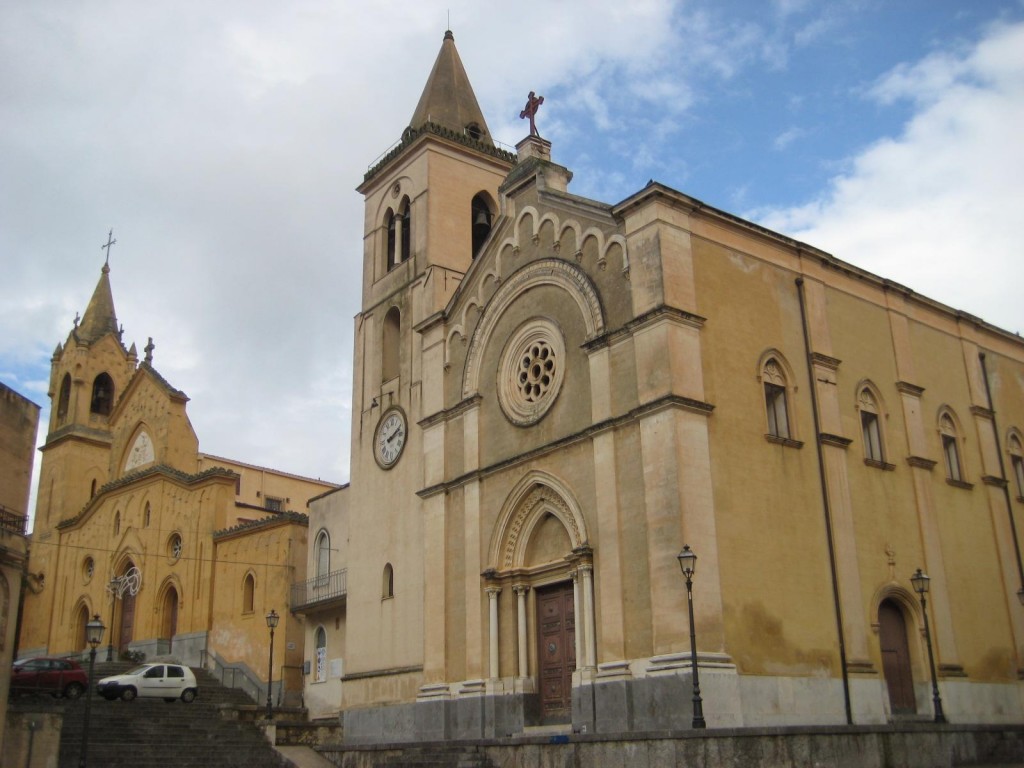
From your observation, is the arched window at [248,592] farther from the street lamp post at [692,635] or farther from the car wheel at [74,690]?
the street lamp post at [692,635]

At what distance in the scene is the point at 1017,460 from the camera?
30.7 meters

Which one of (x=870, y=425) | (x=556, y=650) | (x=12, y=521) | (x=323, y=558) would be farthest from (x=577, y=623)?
(x=323, y=558)

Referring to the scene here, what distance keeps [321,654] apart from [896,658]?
712 inches

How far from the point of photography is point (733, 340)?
23594 millimetres

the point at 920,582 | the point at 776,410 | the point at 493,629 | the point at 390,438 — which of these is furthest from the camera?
the point at 390,438

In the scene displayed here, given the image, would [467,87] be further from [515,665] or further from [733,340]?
[515,665]

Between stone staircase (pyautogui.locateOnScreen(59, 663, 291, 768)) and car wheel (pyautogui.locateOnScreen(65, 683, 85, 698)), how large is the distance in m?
0.24

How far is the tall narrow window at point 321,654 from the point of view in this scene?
3459cm

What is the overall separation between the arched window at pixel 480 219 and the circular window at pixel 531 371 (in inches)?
341

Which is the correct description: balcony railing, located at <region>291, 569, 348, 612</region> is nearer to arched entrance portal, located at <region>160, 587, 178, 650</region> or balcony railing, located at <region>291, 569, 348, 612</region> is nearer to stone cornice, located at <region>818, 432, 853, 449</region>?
arched entrance portal, located at <region>160, 587, 178, 650</region>

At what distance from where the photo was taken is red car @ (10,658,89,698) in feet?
96.7

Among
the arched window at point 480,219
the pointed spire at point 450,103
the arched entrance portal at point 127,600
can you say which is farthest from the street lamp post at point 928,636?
the arched entrance portal at point 127,600

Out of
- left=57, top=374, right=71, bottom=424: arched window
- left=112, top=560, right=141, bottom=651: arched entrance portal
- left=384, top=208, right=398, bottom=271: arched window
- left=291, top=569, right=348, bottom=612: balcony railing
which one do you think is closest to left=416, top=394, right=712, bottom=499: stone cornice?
left=291, top=569, right=348, bottom=612: balcony railing

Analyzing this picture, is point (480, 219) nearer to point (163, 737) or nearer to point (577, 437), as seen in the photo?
point (577, 437)
